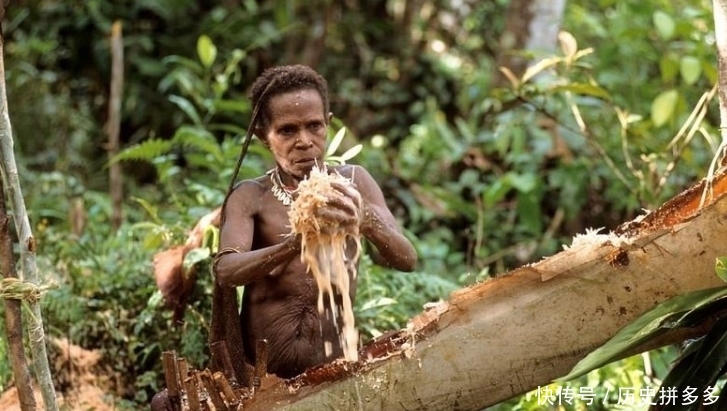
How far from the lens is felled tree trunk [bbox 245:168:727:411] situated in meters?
3.01

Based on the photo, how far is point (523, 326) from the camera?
9.95ft

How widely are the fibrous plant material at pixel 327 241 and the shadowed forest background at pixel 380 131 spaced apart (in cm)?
81

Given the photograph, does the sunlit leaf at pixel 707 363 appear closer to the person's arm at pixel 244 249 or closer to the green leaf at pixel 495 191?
the person's arm at pixel 244 249

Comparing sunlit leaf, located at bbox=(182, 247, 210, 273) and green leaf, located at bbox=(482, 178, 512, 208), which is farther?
green leaf, located at bbox=(482, 178, 512, 208)

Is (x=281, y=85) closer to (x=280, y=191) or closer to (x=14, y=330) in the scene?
(x=280, y=191)

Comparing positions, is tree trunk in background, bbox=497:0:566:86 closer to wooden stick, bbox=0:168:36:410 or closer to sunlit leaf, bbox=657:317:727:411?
sunlit leaf, bbox=657:317:727:411

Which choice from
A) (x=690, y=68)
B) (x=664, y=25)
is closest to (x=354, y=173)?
(x=690, y=68)

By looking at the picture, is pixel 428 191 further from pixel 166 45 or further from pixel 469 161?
pixel 166 45

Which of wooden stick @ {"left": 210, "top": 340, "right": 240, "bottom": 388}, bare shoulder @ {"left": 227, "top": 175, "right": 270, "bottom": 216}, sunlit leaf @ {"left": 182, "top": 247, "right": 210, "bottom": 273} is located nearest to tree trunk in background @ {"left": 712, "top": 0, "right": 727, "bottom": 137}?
bare shoulder @ {"left": 227, "top": 175, "right": 270, "bottom": 216}

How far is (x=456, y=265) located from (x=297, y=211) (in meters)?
3.47

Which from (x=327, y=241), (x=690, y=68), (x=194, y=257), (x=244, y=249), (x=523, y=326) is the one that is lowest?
(x=523, y=326)

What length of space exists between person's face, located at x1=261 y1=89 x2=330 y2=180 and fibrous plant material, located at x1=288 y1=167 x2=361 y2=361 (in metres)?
0.08

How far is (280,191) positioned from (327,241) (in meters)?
0.50

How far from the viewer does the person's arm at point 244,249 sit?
306cm
